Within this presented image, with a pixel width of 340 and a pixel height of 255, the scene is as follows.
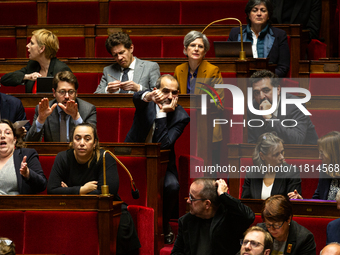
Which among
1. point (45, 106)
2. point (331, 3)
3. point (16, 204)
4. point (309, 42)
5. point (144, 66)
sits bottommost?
point (16, 204)

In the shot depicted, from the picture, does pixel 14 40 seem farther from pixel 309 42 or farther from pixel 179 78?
pixel 309 42

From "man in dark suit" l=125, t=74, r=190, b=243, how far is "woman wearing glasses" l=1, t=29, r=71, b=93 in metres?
0.39

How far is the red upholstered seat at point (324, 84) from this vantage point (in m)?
1.70

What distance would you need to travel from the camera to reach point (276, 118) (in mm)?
1323

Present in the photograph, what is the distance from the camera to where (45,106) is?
1.29m

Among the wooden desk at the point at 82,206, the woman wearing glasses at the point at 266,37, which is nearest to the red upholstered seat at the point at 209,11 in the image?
the woman wearing glasses at the point at 266,37

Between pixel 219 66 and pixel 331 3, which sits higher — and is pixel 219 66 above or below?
below

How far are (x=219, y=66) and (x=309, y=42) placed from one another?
609mm

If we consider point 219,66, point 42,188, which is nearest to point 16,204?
point 42,188

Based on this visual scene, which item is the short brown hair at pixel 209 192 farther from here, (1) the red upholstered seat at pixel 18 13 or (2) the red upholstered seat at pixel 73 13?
(1) the red upholstered seat at pixel 18 13

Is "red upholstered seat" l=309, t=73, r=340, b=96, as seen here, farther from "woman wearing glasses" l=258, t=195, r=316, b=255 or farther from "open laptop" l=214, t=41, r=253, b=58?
"woman wearing glasses" l=258, t=195, r=316, b=255

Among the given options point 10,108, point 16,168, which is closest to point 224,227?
point 16,168

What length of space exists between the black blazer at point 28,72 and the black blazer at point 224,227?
76 cm

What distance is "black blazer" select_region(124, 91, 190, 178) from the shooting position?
50.5 inches
